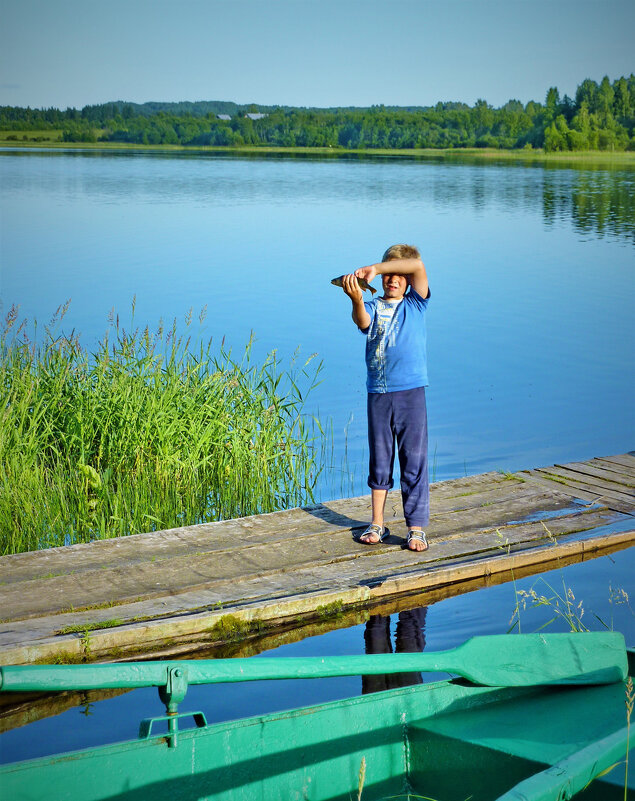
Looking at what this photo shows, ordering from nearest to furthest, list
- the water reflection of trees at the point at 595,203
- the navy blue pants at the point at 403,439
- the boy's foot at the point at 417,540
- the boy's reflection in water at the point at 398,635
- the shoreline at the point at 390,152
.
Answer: the boy's reflection in water at the point at 398,635, the navy blue pants at the point at 403,439, the boy's foot at the point at 417,540, the water reflection of trees at the point at 595,203, the shoreline at the point at 390,152

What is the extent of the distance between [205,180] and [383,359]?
4213cm

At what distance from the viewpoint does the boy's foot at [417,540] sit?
470cm

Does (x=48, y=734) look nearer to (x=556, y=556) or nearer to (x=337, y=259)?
(x=556, y=556)

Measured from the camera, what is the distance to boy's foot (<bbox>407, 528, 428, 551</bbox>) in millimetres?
4699

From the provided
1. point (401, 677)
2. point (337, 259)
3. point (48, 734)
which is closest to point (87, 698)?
point (48, 734)

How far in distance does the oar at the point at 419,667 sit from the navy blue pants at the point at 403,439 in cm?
163

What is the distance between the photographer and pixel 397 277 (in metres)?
4.40

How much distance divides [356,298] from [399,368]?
0.46m

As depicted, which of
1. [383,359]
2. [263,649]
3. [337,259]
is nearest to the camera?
[263,649]

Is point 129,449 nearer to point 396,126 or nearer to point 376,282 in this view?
point 376,282

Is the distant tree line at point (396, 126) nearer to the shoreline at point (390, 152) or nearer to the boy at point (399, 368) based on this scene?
the shoreline at point (390, 152)

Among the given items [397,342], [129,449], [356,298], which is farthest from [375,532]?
[129,449]

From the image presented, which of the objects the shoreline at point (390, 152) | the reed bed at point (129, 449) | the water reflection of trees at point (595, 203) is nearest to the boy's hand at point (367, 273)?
the reed bed at point (129, 449)

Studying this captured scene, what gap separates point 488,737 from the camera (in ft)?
8.98
